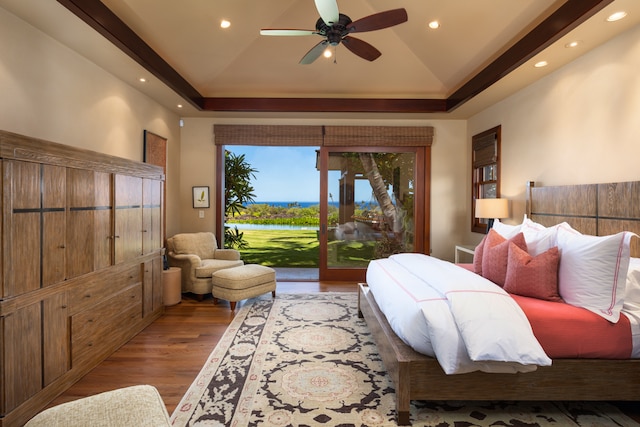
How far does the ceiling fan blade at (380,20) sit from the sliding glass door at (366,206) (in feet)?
9.85

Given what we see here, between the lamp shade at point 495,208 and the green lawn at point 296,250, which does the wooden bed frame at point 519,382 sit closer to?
the lamp shade at point 495,208

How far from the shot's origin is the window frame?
4.68 m

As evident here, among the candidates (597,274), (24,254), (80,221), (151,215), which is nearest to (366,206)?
(151,215)

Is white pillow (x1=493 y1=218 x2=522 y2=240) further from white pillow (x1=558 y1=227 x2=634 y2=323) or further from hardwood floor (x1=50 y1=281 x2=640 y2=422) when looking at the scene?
hardwood floor (x1=50 y1=281 x2=640 y2=422)

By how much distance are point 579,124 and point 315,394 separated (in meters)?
3.36

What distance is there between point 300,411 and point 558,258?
6.79ft

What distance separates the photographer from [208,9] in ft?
11.3

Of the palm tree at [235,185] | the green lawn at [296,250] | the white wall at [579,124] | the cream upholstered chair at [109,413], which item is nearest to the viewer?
the cream upholstered chair at [109,413]

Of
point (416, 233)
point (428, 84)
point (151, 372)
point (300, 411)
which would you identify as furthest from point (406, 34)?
point (151, 372)

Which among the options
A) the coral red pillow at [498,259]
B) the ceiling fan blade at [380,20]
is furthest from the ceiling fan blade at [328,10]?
the coral red pillow at [498,259]

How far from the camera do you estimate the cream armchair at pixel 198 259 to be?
4418 mm

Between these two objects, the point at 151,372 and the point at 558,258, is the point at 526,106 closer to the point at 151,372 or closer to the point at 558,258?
the point at 558,258

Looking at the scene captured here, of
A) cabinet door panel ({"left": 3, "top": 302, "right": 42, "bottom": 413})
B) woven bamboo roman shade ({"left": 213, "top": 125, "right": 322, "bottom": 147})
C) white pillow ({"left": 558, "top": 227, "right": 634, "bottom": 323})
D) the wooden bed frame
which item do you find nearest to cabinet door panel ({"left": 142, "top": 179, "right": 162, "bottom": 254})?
cabinet door panel ({"left": 3, "top": 302, "right": 42, "bottom": 413})

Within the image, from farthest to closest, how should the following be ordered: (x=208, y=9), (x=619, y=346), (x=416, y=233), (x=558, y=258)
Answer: (x=416, y=233) → (x=208, y=9) → (x=558, y=258) → (x=619, y=346)
